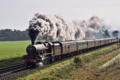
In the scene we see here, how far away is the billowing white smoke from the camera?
92.5ft

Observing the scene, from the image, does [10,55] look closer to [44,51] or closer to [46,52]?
[46,52]

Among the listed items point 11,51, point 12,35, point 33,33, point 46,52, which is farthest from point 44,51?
point 12,35

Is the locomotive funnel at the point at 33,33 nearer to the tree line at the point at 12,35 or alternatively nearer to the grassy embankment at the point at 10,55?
the grassy embankment at the point at 10,55

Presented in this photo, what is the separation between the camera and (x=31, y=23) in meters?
27.0

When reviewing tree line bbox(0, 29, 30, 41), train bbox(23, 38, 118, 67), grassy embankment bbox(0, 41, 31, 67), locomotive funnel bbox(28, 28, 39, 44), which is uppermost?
tree line bbox(0, 29, 30, 41)

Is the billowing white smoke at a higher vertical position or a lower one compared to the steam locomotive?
higher

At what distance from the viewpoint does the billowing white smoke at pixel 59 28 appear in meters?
28.2

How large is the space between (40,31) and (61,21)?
49.1 feet

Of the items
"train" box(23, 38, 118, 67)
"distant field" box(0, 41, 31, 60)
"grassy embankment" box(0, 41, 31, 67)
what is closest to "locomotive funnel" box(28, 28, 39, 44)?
"train" box(23, 38, 118, 67)

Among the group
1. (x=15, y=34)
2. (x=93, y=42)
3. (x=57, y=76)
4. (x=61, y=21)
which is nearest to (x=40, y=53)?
(x=57, y=76)

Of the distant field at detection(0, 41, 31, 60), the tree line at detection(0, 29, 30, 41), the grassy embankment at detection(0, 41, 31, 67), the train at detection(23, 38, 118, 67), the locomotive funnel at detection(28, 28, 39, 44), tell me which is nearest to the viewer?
the train at detection(23, 38, 118, 67)

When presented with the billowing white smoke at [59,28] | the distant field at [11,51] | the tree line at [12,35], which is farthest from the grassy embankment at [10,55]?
the tree line at [12,35]

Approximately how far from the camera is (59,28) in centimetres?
3844

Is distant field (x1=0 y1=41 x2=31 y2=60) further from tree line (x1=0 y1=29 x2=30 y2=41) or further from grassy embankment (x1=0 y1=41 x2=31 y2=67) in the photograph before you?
tree line (x1=0 y1=29 x2=30 y2=41)
